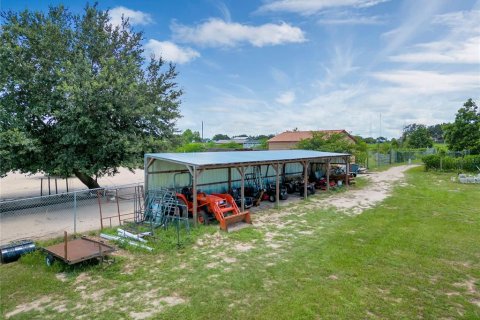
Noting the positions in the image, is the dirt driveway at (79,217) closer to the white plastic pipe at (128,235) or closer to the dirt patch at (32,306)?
the white plastic pipe at (128,235)

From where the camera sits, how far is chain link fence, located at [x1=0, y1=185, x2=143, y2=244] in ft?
30.9

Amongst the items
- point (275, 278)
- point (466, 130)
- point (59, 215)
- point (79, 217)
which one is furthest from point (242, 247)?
point (466, 130)

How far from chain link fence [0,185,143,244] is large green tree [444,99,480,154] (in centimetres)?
2700

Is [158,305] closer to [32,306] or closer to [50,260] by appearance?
[32,306]

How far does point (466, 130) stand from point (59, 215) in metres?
30.3

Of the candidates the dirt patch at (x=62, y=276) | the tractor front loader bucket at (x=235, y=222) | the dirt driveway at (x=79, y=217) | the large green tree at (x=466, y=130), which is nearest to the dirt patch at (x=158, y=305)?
the dirt patch at (x=62, y=276)

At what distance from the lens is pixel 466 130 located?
84.6 ft

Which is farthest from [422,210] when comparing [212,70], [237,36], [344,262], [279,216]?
[212,70]

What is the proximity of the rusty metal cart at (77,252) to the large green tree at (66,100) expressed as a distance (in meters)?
6.61

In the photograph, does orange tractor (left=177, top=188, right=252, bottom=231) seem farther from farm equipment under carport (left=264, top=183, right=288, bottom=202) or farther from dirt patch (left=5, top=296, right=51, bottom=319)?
dirt patch (left=5, top=296, right=51, bottom=319)

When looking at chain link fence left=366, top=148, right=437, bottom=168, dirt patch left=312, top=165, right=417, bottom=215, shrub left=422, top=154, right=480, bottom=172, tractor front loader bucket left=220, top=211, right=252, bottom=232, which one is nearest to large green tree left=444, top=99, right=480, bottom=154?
shrub left=422, top=154, right=480, bottom=172

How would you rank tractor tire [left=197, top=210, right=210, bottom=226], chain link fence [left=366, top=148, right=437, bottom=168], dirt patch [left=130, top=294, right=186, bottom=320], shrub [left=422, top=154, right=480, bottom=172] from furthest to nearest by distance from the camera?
chain link fence [left=366, top=148, right=437, bottom=168], shrub [left=422, top=154, right=480, bottom=172], tractor tire [left=197, top=210, right=210, bottom=226], dirt patch [left=130, top=294, right=186, bottom=320]

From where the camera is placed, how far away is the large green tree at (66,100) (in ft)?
40.4

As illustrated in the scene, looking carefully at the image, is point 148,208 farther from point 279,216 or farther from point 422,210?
point 422,210
